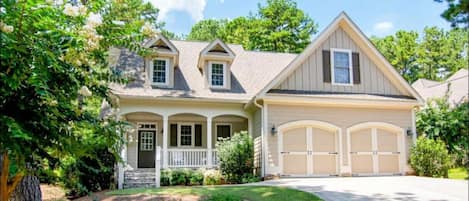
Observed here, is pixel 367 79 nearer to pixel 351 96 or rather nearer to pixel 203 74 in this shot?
pixel 351 96

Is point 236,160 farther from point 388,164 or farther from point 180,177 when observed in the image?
point 388,164

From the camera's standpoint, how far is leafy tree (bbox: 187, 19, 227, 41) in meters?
39.8

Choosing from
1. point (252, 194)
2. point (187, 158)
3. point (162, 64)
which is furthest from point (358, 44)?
point (252, 194)

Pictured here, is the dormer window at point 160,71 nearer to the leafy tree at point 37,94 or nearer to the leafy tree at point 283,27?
the leafy tree at point 37,94

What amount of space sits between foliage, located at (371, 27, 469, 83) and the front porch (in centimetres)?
2600

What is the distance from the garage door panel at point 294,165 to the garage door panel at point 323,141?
2.32ft

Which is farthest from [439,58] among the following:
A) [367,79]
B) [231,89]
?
[231,89]

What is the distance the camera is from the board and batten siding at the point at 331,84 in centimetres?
1639

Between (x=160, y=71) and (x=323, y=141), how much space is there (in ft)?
23.1

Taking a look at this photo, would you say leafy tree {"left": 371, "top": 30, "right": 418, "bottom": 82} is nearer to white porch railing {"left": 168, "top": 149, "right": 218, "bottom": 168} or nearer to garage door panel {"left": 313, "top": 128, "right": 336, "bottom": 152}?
garage door panel {"left": 313, "top": 128, "right": 336, "bottom": 152}

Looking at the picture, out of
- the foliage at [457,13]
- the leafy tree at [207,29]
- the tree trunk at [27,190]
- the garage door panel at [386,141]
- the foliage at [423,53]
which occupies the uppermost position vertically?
the leafy tree at [207,29]

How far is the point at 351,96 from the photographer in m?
16.3

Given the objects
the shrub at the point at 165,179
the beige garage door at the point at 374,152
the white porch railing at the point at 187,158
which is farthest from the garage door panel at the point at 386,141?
the shrub at the point at 165,179

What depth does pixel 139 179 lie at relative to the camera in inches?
587
